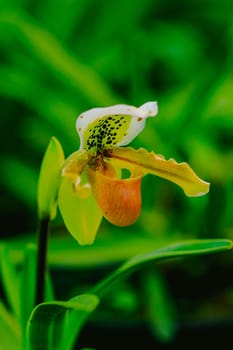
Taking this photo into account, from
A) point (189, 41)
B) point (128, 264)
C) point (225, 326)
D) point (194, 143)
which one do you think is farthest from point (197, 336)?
point (189, 41)

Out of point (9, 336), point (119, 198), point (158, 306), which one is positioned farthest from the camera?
point (158, 306)

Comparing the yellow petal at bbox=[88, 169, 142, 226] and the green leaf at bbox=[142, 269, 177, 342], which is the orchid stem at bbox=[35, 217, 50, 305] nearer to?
the yellow petal at bbox=[88, 169, 142, 226]

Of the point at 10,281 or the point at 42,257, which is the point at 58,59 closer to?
the point at 10,281

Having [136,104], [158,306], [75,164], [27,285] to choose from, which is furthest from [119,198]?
[136,104]

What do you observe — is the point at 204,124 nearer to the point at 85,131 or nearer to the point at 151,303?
the point at 151,303

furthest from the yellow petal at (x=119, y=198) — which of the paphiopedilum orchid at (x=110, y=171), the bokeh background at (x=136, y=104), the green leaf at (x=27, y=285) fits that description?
the bokeh background at (x=136, y=104)

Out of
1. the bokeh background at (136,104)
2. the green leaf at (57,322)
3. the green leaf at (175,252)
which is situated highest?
the bokeh background at (136,104)

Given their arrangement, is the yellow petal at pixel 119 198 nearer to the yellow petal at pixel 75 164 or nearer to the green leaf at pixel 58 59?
the yellow petal at pixel 75 164
